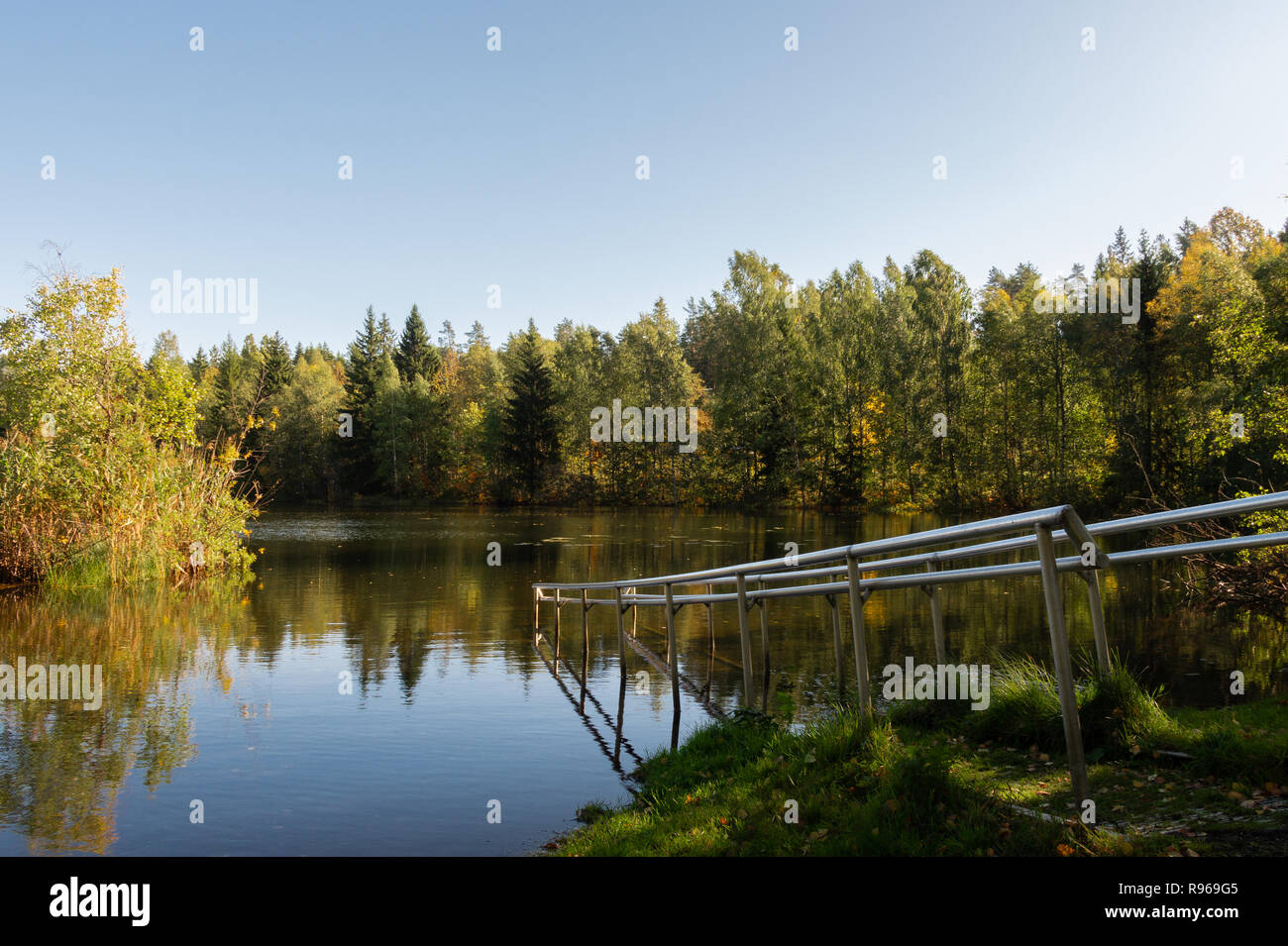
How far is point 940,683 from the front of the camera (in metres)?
6.11

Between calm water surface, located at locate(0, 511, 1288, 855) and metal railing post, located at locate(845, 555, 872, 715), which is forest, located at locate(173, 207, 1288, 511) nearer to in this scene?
calm water surface, located at locate(0, 511, 1288, 855)

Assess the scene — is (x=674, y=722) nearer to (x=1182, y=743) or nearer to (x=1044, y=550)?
(x=1182, y=743)

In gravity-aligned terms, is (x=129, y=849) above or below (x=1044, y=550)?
below

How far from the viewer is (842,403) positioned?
198 feet

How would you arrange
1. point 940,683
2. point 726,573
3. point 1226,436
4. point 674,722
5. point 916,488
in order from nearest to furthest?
point 940,683
point 726,573
point 674,722
point 1226,436
point 916,488

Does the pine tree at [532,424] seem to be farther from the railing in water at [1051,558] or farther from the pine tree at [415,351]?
the railing in water at [1051,558]

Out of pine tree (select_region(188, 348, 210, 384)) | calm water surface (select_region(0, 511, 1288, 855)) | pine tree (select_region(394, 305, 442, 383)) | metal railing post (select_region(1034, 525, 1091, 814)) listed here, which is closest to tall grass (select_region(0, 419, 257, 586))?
calm water surface (select_region(0, 511, 1288, 855))

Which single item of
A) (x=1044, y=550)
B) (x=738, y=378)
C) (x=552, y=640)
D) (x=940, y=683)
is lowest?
(x=552, y=640)

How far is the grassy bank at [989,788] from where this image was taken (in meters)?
3.62

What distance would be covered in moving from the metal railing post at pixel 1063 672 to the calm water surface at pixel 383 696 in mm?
3805

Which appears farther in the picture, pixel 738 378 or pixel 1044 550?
pixel 738 378

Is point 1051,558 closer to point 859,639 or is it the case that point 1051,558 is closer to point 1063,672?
point 1063,672
